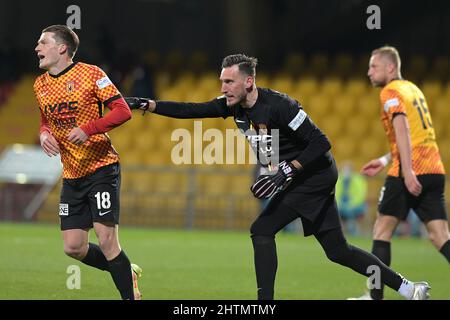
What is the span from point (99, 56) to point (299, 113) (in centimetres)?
1856

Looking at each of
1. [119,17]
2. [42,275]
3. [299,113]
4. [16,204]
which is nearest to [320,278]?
[42,275]

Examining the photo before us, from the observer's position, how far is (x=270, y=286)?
7.47 meters

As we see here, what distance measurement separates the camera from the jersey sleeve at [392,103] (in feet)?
28.6

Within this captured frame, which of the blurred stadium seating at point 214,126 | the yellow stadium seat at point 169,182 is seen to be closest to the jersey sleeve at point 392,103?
the blurred stadium seating at point 214,126

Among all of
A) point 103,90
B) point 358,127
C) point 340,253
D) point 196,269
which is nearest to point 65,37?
point 103,90

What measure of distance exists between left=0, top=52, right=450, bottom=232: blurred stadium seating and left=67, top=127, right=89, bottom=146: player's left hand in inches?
514

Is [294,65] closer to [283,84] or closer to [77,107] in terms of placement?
[283,84]

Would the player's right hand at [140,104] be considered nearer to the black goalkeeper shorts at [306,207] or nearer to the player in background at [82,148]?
the player in background at [82,148]

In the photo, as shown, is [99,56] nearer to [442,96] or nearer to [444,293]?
[442,96]

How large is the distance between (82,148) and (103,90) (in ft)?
1.61

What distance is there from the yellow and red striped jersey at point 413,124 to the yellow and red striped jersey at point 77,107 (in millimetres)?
2637

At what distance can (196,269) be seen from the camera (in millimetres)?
11781

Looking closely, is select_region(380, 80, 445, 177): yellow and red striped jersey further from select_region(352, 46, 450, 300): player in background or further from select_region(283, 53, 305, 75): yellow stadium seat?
select_region(283, 53, 305, 75): yellow stadium seat

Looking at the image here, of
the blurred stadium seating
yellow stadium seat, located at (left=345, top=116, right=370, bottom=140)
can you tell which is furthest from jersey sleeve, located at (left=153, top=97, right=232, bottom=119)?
yellow stadium seat, located at (left=345, top=116, right=370, bottom=140)
